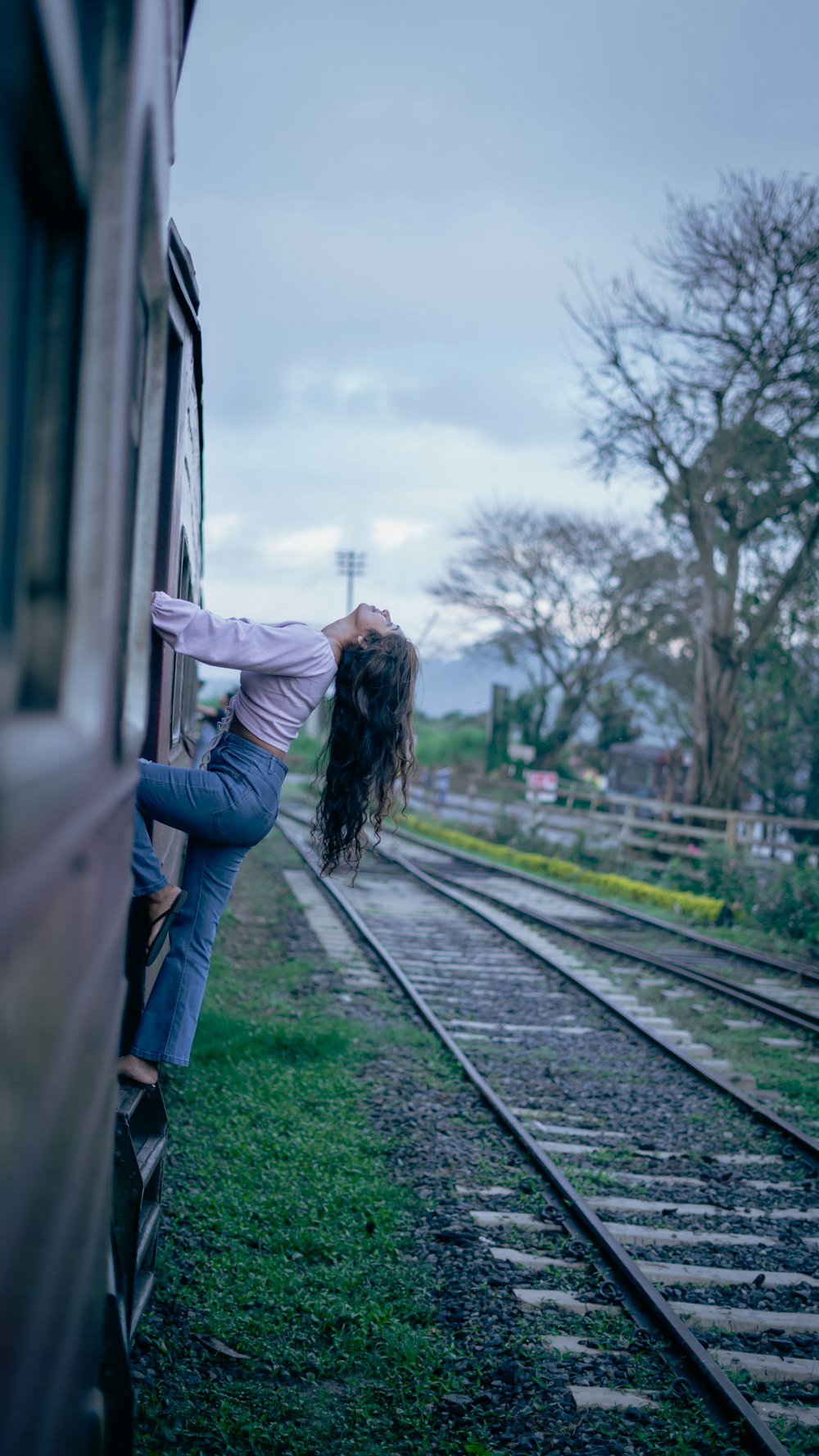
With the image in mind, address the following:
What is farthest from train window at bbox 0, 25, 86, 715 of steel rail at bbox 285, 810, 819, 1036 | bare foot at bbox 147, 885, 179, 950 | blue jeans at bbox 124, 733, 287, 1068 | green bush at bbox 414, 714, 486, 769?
green bush at bbox 414, 714, 486, 769

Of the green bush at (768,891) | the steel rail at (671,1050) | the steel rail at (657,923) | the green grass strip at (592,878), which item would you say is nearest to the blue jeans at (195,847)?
the steel rail at (671,1050)

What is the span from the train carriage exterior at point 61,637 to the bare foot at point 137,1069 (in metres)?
1.42

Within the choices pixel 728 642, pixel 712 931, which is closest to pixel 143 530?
pixel 712 931

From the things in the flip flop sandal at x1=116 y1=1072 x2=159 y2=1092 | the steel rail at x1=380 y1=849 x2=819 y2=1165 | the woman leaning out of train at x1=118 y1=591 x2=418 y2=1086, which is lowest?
the steel rail at x1=380 y1=849 x2=819 y2=1165

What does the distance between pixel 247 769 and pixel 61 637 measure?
2189 millimetres

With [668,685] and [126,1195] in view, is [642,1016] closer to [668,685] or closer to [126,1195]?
[126,1195]

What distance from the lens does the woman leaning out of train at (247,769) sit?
311 centimetres

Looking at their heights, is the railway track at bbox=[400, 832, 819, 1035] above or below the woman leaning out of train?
below

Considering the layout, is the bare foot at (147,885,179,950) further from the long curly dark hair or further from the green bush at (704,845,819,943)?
the green bush at (704,845,819,943)

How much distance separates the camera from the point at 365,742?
370 cm

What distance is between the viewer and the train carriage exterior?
0.95 meters

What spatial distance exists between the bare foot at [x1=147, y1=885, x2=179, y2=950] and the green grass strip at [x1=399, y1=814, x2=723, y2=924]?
9.57 m

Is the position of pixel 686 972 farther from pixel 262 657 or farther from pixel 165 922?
pixel 262 657

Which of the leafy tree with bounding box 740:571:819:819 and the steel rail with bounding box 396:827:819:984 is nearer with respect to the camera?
the steel rail with bounding box 396:827:819:984
